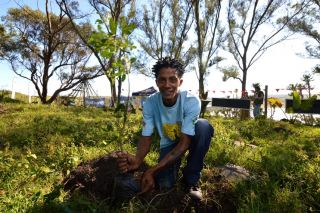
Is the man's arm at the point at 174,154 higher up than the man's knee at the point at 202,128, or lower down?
lower down

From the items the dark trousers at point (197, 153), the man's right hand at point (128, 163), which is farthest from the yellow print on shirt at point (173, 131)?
the man's right hand at point (128, 163)

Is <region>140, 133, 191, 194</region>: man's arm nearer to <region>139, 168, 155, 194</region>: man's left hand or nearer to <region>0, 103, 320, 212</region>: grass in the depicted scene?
<region>139, 168, 155, 194</region>: man's left hand

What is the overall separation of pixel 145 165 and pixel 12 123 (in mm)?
4741

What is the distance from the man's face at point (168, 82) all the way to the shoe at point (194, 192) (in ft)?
2.61

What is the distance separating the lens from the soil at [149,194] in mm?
2713

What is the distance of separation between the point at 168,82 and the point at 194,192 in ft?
3.10

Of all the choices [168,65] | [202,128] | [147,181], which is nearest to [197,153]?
[202,128]

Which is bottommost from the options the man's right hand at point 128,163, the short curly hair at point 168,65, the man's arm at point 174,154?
the man's right hand at point 128,163

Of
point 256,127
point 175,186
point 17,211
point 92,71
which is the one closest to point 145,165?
point 175,186

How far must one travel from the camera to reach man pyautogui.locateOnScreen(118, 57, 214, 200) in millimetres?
2756

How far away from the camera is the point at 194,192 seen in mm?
2793

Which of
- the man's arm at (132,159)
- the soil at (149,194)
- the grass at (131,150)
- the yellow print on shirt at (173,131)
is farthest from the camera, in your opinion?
the yellow print on shirt at (173,131)

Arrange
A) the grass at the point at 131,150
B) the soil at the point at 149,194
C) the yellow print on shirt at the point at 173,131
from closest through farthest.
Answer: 1. the grass at the point at 131,150
2. the soil at the point at 149,194
3. the yellow print on shirt at the point at 173,131

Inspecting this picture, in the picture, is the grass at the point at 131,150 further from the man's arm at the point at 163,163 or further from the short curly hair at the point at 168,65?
the short curly hair at the point at 168,65
